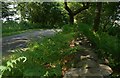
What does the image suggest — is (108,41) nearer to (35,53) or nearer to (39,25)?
(35,53)

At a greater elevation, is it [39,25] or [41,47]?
[41,47]

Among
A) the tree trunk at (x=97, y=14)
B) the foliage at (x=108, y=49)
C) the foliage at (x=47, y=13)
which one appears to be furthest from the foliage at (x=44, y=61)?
the foliage at (x=47, y=13)

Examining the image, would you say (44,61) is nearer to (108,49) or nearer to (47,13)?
(108,49)

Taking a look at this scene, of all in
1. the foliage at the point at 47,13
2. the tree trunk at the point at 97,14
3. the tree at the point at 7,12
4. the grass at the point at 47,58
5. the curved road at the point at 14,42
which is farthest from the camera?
the tree at the point at 7,12

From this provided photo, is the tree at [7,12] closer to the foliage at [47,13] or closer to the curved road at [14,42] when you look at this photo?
the foliage at [47,13]

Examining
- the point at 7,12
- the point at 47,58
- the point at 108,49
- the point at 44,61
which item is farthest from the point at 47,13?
the point at 44,61

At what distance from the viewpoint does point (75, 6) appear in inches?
824

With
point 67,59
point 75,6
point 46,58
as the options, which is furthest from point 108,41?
point 75,6

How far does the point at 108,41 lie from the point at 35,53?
3.40 m

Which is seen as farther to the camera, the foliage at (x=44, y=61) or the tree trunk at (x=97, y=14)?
the tree trunk at (x=97, y=14)

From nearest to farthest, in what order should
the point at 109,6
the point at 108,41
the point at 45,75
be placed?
the point at 45,75, the point at 108,41, the point at 109,6

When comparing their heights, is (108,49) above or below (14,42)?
above

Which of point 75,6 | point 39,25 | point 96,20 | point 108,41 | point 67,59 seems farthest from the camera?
point 39,25

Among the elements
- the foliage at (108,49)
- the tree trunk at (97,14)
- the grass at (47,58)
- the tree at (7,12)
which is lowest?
the tree at (7,12)
